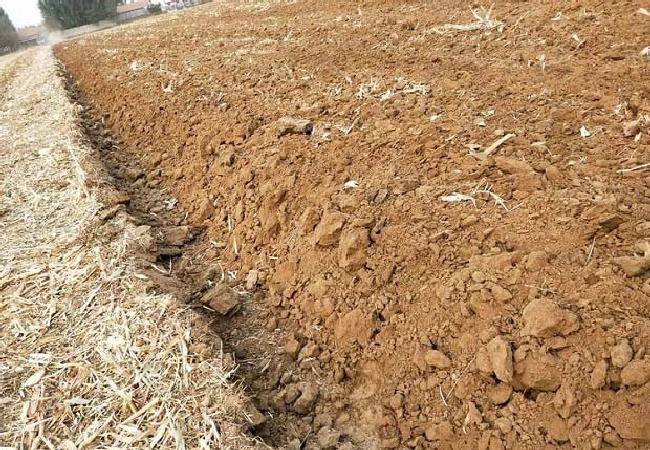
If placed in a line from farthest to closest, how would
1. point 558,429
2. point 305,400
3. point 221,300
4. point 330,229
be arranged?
1. point 221,300
2. point 330,229
3. point 305,400
4. point 558,429

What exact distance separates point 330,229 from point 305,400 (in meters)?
1.01

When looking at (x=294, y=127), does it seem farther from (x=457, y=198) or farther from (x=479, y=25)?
(x=479, y=25)

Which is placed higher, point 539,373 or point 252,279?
point 539,373

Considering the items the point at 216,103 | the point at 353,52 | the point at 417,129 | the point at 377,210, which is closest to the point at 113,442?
the point at 377,210

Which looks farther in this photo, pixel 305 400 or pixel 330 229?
pixel 330 229

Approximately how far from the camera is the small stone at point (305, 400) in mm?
2213

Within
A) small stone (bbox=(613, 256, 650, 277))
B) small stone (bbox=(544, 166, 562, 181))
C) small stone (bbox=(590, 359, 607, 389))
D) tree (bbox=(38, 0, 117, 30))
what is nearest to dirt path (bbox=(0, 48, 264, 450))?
small stone (bbox=(590, 359, 607, 389))

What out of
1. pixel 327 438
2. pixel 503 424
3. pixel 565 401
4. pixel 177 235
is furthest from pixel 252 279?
pixel 565 401

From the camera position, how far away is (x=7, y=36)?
4081cm

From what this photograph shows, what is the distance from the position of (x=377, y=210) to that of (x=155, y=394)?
1.59m

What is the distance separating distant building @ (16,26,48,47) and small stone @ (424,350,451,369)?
50.7 meters

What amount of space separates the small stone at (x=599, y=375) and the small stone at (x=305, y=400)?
4.14 ft

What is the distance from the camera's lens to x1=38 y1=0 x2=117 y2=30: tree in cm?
3894

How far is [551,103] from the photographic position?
3012 millimetres
